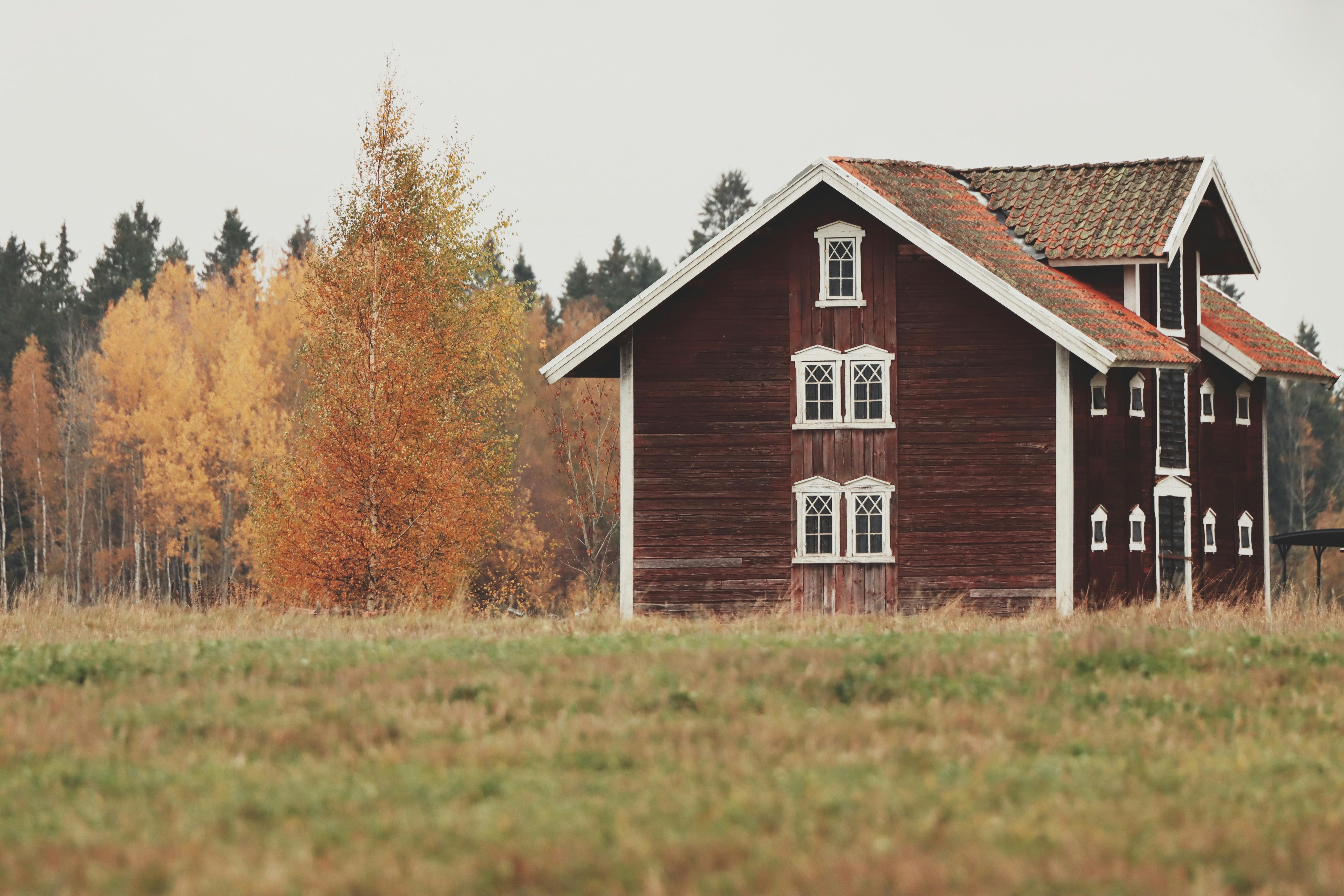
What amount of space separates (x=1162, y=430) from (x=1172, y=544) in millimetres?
1970

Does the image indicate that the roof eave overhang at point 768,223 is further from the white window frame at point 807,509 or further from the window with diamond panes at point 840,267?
the white window frame at point 807,509

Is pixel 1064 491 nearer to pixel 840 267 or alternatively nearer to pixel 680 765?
pixel 840 267

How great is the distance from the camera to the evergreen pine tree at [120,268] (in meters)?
85.6

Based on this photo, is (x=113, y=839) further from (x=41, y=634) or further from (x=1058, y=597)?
(x=1058, y=597)

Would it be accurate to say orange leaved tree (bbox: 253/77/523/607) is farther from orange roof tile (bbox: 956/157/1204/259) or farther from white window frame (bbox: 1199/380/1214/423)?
white window frame (bbox: 1199/380/1214/423)

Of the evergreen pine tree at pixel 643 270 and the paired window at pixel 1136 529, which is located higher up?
the evergreen pine tree at pixel 643 270

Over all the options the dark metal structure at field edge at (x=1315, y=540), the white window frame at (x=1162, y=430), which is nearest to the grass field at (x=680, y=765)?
the white window frame at (x=1162, y=430)

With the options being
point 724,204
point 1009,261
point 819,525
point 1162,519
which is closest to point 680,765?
point 819,525

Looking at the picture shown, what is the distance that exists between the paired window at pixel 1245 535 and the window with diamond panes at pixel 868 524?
8.76m

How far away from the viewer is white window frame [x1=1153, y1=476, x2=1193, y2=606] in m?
26.8

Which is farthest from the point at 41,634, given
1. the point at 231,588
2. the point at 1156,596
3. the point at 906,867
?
the point at 231,588

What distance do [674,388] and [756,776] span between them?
17269mm

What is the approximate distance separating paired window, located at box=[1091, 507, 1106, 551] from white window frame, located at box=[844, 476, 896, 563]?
3.25m

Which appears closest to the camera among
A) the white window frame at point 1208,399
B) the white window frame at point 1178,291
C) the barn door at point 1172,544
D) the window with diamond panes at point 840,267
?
the window with diamond panes at point 840,267
